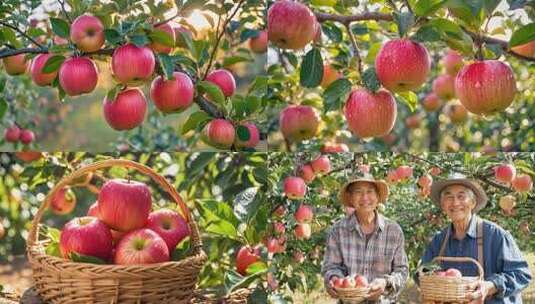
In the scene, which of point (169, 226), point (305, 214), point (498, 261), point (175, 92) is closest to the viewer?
→ point (169, 226)

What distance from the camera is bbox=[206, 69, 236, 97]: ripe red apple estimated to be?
6.87 feet

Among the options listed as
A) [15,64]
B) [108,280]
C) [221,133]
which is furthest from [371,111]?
[15,64]

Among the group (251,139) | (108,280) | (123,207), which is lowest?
(108,280)

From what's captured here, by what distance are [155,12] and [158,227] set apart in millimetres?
606

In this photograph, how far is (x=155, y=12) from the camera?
2008mm

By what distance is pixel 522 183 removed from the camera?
2.05m

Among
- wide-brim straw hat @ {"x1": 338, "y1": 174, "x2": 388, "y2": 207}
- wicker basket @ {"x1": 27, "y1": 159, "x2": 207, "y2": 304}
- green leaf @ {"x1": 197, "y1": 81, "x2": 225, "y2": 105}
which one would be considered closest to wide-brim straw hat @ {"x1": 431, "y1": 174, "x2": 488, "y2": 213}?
wide-brim straw hat @ {"x1": 338, "y1": 174, "x2": 388, "y2": 207}

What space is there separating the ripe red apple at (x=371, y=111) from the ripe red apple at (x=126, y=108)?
0.56 meters

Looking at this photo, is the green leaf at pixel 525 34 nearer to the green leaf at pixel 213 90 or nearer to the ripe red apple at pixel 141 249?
the green leaf at pixel 213 90

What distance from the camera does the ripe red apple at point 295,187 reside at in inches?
84.0

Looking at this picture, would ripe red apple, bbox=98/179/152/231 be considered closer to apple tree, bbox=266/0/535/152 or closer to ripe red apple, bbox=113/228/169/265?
ripe red apple, bbox=113/228/169/265

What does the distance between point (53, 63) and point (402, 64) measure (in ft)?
3.15

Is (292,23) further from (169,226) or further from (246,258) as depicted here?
(246,258)

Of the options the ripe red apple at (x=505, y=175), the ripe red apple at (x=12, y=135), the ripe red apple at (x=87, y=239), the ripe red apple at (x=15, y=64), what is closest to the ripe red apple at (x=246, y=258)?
the ripe red apple at (x=87, y=239)
